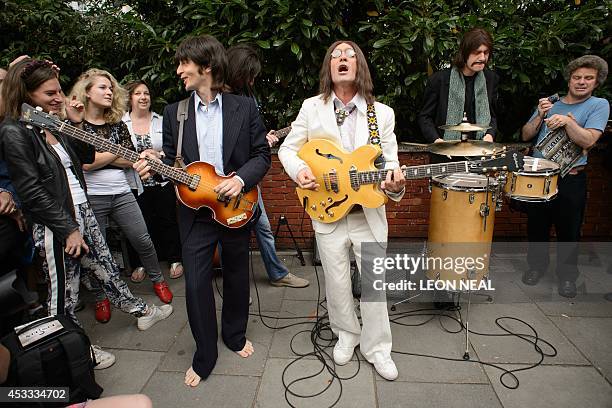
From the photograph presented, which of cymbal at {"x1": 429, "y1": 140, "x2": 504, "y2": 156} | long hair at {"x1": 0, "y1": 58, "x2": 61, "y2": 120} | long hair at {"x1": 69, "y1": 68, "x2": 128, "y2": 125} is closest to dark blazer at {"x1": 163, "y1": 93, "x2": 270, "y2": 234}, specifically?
long hair at {"x1": 0, "y1": 58, "x2": 61, "y2": 120}

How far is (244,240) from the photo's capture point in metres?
2.86

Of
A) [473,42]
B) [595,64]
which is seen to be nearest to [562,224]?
[595,64]

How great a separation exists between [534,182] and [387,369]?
5.94 ft

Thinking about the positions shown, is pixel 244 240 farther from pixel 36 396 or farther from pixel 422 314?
pixel 422 314

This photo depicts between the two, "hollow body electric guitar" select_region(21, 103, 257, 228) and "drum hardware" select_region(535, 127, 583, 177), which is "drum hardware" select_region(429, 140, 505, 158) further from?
"hollow body electric guitar" select_region(21, 103, 257, 228)

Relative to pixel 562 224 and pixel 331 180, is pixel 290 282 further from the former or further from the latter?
pixel 562 224

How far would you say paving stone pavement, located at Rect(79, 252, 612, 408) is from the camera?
255 centimetres

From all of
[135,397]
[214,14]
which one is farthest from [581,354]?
Answer: [214,14]

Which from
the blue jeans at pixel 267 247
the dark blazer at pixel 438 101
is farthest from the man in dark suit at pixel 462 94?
the blue jeans at pixel 267 247

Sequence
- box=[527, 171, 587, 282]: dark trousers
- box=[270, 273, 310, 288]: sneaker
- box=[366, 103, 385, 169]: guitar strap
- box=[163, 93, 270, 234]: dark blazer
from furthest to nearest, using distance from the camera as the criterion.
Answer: box=[270, 273, 310, 288]: sneaker → box=[527, 171, 587, 282]: dark trousers → box=[163, 93, 270, 234]: dark blazer → box=[366, 103, 385, 169]: guitar strap

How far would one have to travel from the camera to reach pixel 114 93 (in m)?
3.52

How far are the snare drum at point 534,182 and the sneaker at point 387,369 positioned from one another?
164 centimetres

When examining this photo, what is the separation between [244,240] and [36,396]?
4.84ft

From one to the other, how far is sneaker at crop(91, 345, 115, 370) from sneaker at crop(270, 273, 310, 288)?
5.53 feet
